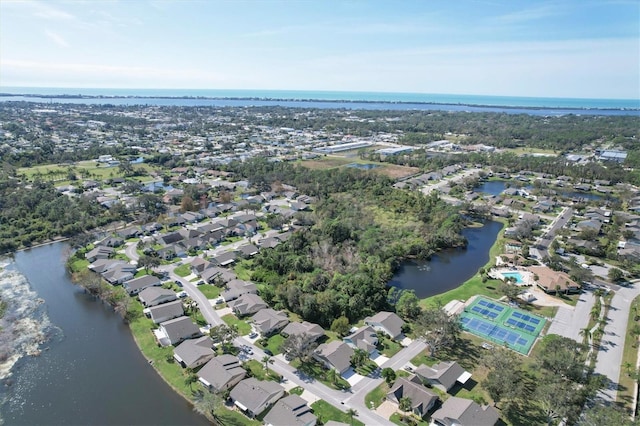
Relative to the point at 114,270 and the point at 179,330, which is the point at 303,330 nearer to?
the point at 179,330

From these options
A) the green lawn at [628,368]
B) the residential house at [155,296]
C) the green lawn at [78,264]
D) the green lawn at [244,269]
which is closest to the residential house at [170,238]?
the green lawn at [78,264]

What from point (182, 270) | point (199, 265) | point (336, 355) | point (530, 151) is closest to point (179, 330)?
point (199, 265)

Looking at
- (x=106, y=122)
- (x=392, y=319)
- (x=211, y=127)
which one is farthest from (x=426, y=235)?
(x=106, y=122)

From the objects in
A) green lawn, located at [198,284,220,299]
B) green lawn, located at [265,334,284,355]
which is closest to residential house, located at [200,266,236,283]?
green lawn, located at [198,284,220,299]

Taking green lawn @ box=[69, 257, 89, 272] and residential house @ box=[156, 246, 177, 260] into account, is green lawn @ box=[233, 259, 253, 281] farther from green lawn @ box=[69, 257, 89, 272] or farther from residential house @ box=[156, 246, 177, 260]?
green lawn @ box=[69, 257, 89, 272]

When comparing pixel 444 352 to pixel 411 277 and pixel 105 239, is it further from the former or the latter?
pixel 105 239

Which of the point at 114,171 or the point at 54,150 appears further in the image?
the point at 54,150
